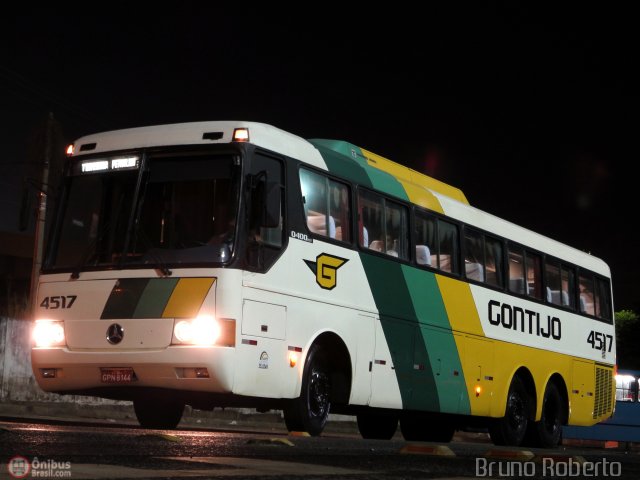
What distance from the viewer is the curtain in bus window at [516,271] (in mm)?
19141

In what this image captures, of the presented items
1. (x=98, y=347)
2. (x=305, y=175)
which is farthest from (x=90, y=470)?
Result: (x=305, y=175)

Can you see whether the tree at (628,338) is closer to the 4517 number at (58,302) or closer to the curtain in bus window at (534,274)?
the curtain in bus window at (534,274)

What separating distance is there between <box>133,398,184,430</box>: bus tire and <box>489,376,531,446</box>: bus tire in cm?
583

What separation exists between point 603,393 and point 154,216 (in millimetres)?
12647

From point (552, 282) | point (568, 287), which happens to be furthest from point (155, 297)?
point (568, 287)

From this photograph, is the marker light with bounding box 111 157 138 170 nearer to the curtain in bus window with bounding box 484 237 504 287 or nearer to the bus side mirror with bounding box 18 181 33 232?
the bus side mirror with bounding box 18 181 33 232

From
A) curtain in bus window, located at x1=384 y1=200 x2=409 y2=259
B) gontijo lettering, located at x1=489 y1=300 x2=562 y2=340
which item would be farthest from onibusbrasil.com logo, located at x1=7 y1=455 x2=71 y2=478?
gontijo lettering, located at x1=489 y1=300 x2=562 y2=340

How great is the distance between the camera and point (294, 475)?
746 cm

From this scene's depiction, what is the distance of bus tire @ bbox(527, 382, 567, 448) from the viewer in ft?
64.4

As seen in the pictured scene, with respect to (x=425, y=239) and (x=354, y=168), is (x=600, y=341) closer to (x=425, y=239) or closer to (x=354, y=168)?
(x=425, y=239)

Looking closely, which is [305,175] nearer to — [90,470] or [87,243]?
[87,243]

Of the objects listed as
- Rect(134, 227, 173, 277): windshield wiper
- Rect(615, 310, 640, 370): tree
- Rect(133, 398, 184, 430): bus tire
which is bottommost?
Rect(133, 398, 184, 430): bus tire

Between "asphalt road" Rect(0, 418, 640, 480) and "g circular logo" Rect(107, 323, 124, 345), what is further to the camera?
"g circular logo" Rect(107, 323, 124, 345)

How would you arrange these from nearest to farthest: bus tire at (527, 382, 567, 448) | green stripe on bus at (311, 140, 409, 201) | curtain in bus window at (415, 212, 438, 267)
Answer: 1. green stripe on bus at (311, 140, 409, 201)
2. curtain in bus window at (415, 212, 438, 267)
3. bus tire at (527, 382, 567, 448)
